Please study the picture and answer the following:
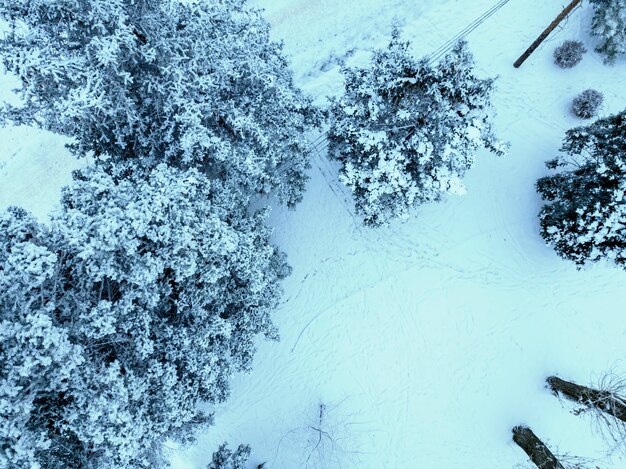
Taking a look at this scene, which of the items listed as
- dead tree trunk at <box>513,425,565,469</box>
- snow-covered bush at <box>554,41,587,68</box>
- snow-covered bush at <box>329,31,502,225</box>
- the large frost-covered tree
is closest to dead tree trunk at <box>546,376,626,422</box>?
dead tree trunk at <box>513,425,565,469</box>

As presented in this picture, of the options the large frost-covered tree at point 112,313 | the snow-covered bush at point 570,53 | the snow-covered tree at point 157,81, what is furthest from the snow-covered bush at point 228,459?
the snow-covered bush at point 570,53

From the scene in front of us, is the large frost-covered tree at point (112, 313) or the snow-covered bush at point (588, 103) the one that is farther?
the snow-covered bush at point (588, 103)

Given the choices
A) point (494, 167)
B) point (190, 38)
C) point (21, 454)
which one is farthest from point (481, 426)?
point (190, 38)

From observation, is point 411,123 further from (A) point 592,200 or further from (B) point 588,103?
(B) point 588,103

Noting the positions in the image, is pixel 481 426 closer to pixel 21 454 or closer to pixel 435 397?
pixel 435 397

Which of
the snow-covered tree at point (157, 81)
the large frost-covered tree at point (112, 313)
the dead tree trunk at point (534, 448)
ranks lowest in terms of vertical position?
the dead tree trunk at point (534, 448)

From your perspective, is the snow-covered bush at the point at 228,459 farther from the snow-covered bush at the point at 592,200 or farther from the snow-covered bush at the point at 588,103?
the snow-covered bush at the point at 588,103

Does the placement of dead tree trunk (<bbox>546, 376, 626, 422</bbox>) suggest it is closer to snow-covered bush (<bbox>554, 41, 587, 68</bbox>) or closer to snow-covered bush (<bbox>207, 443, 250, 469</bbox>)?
snow-covered bush (<bbox>207, 443, 250, 469</bbox>)
